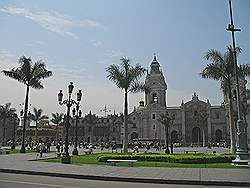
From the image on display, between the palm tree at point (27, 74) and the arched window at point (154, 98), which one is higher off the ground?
the arched window at point (154, 98)

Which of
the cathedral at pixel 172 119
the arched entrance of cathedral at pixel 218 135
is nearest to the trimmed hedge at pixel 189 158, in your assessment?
the cathedral at pixel 172 119

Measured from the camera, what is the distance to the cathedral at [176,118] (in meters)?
108

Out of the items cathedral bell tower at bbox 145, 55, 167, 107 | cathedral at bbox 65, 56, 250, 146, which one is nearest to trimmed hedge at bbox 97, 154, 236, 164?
cathedral at bbox 65, 56, 250, 146

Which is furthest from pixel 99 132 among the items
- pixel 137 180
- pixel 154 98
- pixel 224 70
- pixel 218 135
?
pixel 137 180

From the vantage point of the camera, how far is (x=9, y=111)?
7088cm

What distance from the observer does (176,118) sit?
370 feet

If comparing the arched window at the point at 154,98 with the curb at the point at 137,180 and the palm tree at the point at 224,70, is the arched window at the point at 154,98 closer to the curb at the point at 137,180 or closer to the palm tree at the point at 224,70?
the palm tree at the point at 224,70

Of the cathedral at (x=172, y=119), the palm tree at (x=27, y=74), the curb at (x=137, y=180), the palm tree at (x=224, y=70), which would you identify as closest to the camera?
the curb at (x=137, y=180)

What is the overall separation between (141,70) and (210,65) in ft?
25.0

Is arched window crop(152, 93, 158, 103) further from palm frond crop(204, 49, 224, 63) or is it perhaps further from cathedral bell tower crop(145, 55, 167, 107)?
palm frond crop(204, 49, 224, 63)

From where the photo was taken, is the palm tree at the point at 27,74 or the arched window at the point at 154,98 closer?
the palm tree at the point at 27,74

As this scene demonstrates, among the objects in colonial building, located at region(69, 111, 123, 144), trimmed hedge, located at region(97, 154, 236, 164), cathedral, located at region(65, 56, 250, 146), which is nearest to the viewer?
trimmed hedge, located at region(97, 154, 236, 164)

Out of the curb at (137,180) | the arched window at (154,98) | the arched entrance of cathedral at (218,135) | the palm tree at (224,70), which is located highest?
the arched window at (154,98)

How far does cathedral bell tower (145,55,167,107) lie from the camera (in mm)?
108000
